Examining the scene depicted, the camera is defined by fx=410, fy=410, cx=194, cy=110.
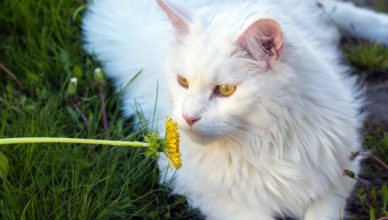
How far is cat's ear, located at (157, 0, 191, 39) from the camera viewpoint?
1766 millimetres

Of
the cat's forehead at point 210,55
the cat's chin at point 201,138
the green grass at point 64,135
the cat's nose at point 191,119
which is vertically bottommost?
the green grass at point 64,135

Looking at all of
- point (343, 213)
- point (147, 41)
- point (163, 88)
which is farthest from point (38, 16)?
point (343, 213)

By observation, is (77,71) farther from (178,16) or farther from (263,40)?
(263,40)

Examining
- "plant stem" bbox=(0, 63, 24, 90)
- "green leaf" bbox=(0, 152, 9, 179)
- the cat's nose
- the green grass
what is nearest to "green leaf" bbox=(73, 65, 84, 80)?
the green grass

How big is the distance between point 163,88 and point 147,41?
43 cm

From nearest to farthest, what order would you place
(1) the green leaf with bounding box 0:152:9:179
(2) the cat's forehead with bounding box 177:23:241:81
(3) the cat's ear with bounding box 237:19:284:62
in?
(3) the cat's ear with bounding box 237:19:284:62 → (2) the cat's forehead with bounding box 177:23:241:81 → (1) the green leaf with bounding box 0:152:9:179

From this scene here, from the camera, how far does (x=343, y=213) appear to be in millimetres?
2012

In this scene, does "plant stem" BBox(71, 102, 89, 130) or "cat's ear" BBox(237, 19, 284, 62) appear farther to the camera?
"plant stem" BBox(71, 102, 89, 130)

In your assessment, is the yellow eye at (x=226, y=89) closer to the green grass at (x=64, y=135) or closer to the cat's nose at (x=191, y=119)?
the cat's nose at (x=191, y=119)

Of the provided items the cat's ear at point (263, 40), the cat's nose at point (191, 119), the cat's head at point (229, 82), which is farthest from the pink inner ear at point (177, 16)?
the cat's nose at point (191, 119)

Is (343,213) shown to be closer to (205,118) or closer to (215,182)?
(215,182)

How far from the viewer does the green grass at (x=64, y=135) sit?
6.00ft

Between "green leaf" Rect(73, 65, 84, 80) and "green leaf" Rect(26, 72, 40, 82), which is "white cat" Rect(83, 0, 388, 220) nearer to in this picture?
"green leaf" Rect(73, 65, 84, 80)

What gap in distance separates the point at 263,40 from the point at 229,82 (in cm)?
21
